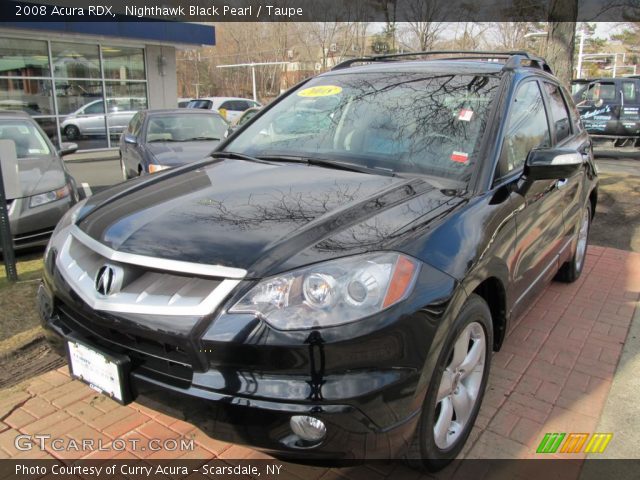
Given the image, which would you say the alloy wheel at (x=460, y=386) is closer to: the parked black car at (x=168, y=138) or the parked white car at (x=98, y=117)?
the parked black car at (x=168, y=138)

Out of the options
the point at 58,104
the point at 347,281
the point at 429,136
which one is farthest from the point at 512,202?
the point at 58,104

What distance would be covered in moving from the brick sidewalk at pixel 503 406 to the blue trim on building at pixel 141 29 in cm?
1318

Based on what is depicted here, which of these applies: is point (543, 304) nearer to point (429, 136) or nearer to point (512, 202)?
point (512, 202)

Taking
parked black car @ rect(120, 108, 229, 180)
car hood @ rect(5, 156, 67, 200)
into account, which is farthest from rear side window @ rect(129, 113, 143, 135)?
car hood @ rect(5, 156, 67, 200)

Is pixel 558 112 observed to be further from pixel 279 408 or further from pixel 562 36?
pixel 562 36

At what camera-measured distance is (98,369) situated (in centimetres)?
209

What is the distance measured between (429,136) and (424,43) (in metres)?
14.1

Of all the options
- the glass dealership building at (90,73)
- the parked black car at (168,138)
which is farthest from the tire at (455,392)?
the glass dealership building at (90,73)

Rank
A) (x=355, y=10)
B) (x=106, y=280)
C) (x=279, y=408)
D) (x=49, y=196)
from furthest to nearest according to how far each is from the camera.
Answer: (x=355, y=10) → (x=49, y=196) → (x=106, y=280) → (x=279, y=408)

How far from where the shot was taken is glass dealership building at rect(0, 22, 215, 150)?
14.2 m

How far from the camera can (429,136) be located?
2.90m

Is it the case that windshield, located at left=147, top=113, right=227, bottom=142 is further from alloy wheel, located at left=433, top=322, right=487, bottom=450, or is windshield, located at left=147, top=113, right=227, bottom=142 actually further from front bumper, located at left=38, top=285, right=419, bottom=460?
front bumper, located at left=38, top=285, right=419, bottom=460

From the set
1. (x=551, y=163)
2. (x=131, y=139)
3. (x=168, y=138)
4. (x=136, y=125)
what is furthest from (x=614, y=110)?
(x=551, y=163)

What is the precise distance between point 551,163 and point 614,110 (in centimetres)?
1464
